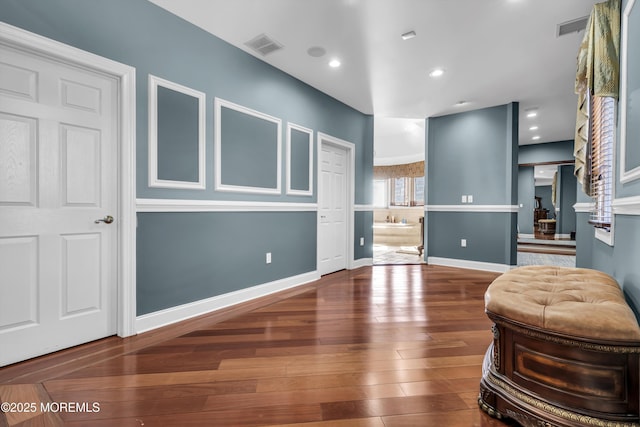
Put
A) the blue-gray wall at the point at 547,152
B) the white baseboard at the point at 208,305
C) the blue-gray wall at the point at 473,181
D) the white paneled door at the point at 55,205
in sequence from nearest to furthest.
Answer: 1. the white paneled door at the point at 55,205
2. the white baseboard at the point at 208,305
3. the blue-gray wall at the point at 473,181
4. the blue-gray wall at the point at 547,152

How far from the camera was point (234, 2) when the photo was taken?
2.42m

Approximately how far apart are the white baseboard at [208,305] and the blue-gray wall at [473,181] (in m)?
2.94

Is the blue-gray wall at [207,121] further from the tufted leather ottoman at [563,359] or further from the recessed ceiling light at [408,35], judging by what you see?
the tufted leather ottoman at [563,359]

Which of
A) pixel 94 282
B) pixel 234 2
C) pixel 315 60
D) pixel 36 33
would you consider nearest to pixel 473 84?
pixel 315 60

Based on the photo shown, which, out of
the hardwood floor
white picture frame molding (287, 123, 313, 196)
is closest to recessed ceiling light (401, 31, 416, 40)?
white picture frame molding (287, 123, 313, 196)

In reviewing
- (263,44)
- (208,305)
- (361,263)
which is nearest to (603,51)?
(263,44)

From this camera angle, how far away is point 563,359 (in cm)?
117

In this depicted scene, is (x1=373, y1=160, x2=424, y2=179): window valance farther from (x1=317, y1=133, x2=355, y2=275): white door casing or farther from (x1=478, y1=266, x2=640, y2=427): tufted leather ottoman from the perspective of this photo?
(x1=478, y1=266, x2=640, y2=427): tufted leather ottoman

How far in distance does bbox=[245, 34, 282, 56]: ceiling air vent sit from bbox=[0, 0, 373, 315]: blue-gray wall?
0.55ft

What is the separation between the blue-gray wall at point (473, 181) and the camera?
184 inches

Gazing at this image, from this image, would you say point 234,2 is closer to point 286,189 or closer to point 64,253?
point 286,189

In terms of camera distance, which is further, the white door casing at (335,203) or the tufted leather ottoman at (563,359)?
the white door casing at (335,203)

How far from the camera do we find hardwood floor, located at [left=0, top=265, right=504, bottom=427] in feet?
4.54

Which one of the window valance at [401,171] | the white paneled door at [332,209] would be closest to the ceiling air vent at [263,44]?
the white paneled door at [332,209]
